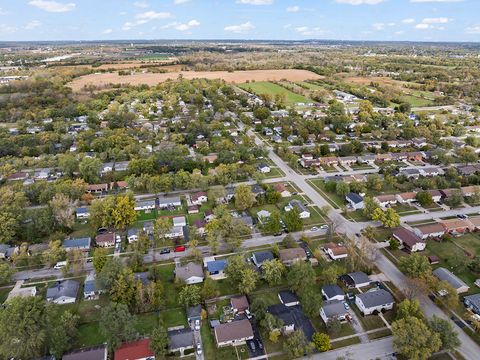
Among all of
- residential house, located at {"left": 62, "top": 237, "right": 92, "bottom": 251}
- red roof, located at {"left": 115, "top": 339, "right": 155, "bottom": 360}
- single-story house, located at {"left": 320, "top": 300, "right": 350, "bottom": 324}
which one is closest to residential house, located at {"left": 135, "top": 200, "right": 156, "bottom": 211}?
residential house, located at {"left": 62, "top": 237, "right": 92, "bottom": 251}

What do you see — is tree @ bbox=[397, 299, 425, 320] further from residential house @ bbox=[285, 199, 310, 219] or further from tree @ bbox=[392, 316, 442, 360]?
residential house @ bbox=[285, 199, 310, 219]

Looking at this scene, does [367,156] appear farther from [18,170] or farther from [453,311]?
[18,170]

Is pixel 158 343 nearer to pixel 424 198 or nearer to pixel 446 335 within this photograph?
pixel 446 335

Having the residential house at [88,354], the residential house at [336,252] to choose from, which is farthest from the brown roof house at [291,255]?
the residential house at [88,354]

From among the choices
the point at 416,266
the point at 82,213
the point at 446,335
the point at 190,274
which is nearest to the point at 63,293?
the point at 190,274

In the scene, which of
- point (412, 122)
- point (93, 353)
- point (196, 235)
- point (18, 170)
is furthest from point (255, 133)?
point (93, 353)

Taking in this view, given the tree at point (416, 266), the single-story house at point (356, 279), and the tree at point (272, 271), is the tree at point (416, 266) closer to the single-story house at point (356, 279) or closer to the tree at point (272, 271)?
the single-story house at point (356, 279)
